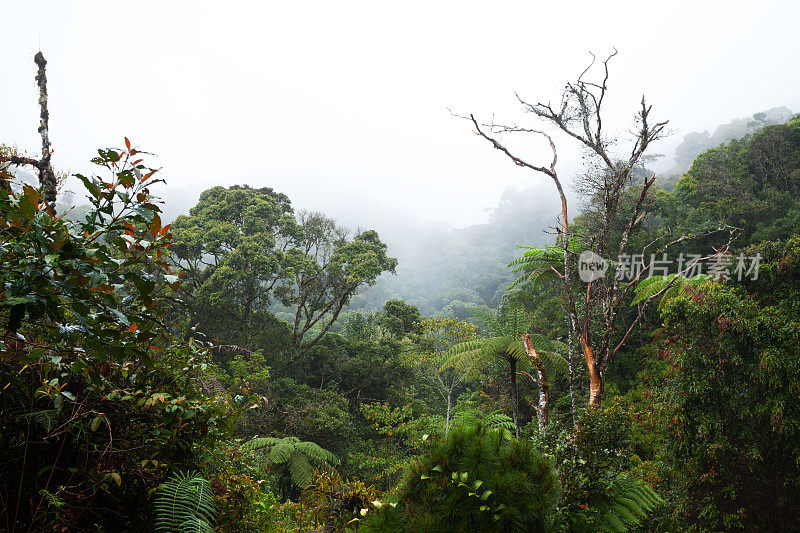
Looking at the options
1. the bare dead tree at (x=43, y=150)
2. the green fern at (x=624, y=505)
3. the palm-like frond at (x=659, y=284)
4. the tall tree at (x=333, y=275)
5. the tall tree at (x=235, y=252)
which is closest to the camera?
the green fern at (x=624, y=505)

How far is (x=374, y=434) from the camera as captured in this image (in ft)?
35.0

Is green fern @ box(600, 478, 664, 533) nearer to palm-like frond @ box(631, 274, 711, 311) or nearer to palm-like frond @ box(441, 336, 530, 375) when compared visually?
palm-like frond @ box(441, 336, 530, 375)

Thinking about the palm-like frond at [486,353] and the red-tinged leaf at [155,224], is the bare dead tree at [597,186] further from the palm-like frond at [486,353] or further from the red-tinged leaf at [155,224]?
the red-tinged leaf at [155,224]

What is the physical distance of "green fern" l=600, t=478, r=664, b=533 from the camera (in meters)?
2.26

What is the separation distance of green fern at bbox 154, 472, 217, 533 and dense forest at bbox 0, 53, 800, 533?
10 millimetres

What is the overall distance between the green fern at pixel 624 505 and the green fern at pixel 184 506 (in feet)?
6.99

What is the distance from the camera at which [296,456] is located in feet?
23.9

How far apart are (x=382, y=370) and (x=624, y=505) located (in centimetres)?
969

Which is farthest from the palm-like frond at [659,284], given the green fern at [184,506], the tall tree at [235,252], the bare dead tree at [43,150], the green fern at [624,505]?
the tall tree at [235,252]

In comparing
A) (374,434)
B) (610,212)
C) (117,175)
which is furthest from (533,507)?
(374,434)

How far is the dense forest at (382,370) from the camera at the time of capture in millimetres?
1270

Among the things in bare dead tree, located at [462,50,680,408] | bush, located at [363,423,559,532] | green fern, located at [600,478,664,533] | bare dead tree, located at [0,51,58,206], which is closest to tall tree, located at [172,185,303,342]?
bare dead tree, located at [0,51,58,206]

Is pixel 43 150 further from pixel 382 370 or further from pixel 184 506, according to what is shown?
pixel 382 370

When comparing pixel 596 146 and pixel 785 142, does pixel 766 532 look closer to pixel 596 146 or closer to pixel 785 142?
pixel 596 146
